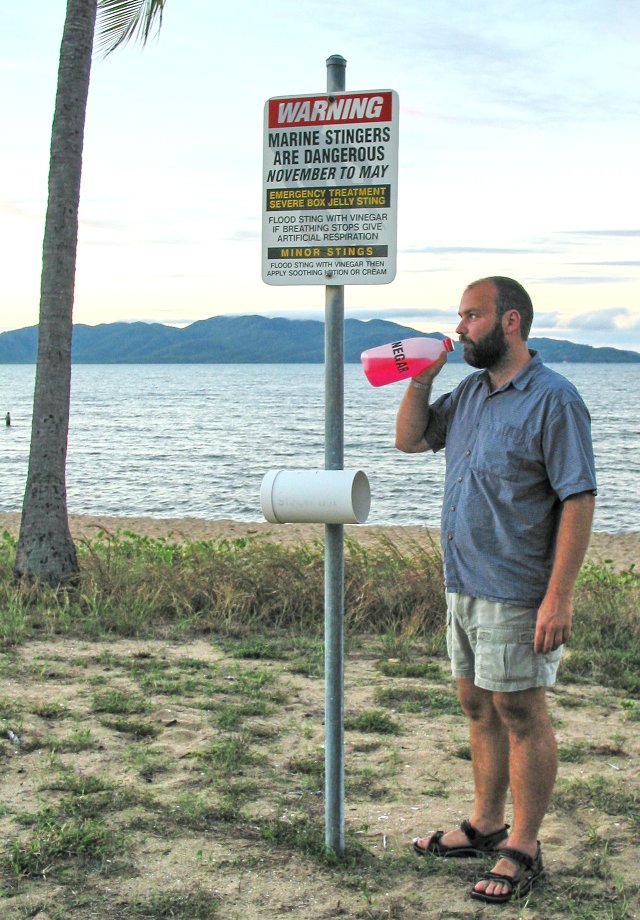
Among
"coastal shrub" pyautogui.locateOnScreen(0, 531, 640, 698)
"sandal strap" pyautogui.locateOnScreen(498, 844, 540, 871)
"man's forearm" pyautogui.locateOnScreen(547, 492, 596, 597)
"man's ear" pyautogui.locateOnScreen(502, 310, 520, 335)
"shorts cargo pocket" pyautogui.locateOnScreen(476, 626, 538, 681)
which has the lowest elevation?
"sandal strap" pyautogui.locateOnScreen(498, 844, 540, 871)

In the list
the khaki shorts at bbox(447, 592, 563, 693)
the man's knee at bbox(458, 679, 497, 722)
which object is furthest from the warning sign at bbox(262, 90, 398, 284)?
the man's knee at bbox(458, 679, 497, 722)

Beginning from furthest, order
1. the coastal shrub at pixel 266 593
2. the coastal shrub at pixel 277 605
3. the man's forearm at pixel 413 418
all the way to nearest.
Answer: the coastal shrub at pixel 266 593
the coastal shrub at pixel 277 605
the man's forearm at pixel 413 418

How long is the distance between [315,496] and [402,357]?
518 millimetres

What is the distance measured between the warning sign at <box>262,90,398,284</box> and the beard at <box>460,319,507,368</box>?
1.13 ft

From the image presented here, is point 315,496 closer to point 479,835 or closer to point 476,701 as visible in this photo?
point 476,701

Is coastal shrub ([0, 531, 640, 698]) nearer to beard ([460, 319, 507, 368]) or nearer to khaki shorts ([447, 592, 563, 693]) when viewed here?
khaki shorts ([447, 592, 563, 693])

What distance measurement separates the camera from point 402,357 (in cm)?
323

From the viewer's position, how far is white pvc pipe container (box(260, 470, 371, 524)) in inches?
125

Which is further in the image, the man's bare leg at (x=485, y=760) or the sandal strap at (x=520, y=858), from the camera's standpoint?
the man's bare leg at (x=485, y=760)

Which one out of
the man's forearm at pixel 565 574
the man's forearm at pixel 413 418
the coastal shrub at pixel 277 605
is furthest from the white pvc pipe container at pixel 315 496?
the coastal shrub at pixel 277 605

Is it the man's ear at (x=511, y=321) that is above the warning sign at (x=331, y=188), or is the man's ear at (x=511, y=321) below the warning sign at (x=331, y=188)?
below

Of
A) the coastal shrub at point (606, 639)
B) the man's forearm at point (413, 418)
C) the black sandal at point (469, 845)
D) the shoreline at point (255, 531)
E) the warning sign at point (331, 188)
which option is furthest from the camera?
the shoreline at point (255, 531)

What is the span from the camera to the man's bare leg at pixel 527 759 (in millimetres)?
3219

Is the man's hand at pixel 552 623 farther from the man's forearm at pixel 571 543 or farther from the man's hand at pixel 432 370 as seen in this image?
the man's hand at pixel 432 370
